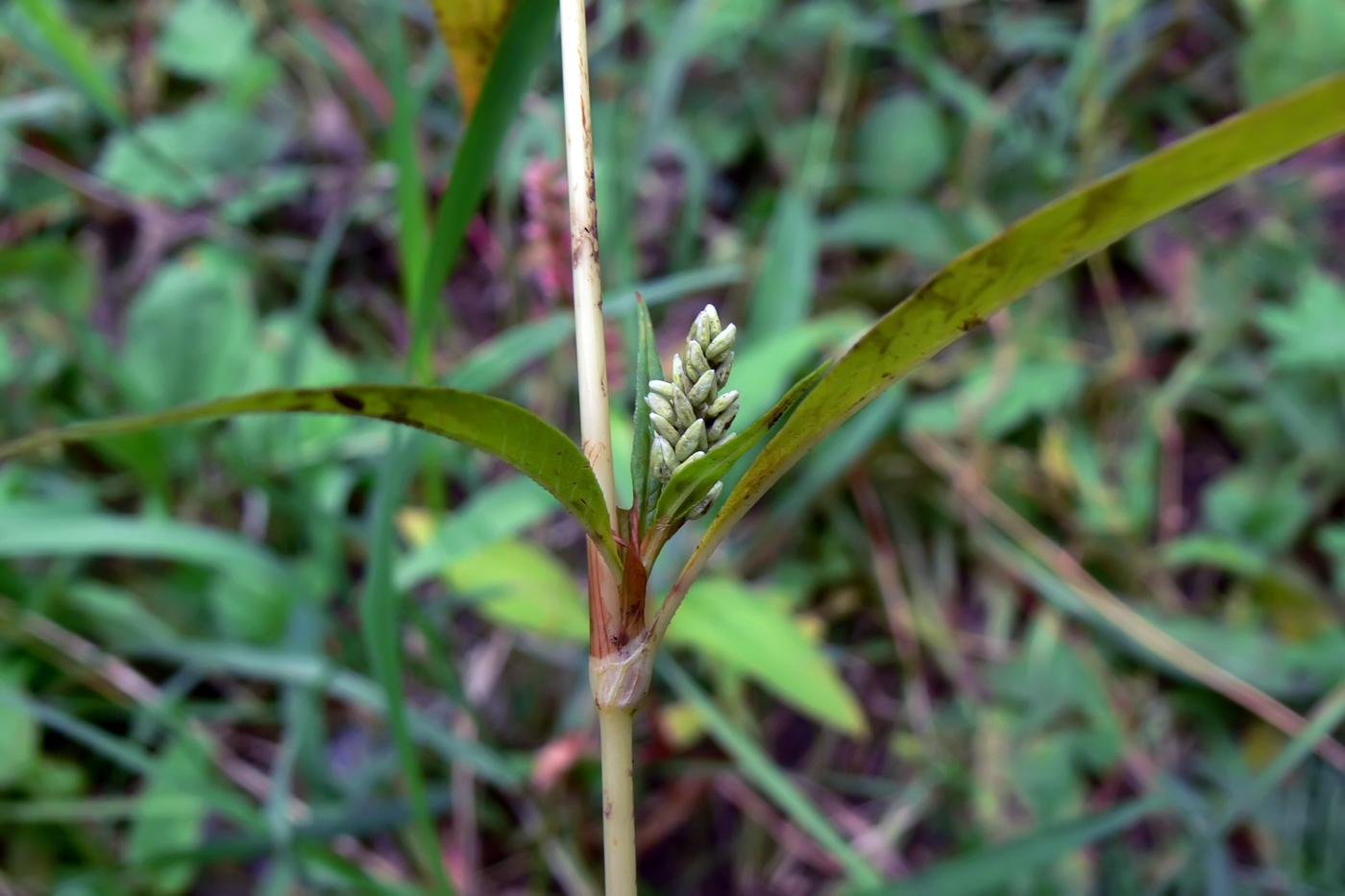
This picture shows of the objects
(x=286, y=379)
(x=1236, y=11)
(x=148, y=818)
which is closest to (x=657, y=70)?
(x=286, y=379)

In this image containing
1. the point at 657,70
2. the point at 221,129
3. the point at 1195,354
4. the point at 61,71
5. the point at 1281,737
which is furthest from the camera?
the point at 221,129

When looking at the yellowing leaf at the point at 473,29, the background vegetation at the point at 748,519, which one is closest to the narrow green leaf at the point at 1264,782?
the background vegetation at the point at 748,519

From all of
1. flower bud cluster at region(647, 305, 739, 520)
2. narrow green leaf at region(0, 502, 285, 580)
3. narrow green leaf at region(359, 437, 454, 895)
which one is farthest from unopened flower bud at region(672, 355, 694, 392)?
narrow green leaf at region(0, 502, 285, 580)

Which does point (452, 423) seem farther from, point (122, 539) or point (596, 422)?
point (122, 539)

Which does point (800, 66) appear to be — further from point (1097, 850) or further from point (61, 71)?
point (1097, 850)

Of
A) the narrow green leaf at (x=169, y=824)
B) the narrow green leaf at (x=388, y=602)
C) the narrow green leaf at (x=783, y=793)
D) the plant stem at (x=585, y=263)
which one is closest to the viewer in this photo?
the plant stem at (x=585, y=263)

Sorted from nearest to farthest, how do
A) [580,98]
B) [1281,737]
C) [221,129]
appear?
[580,98], [1281,737], [221,129]

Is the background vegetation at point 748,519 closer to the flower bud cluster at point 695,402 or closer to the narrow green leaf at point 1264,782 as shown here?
the narrow green leaf at point 1264,782
